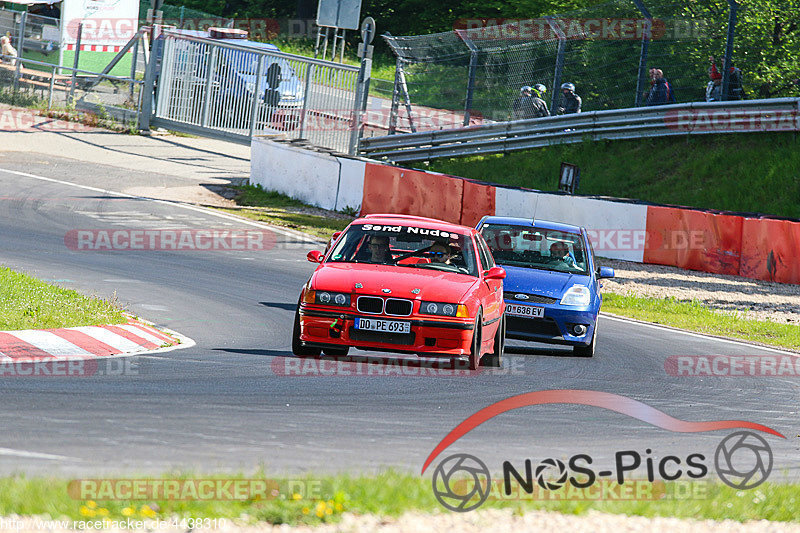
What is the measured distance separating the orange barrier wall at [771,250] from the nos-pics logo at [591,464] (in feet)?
33.4

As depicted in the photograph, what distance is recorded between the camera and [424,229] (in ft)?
34.9

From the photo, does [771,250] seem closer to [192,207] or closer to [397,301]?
[192,207]

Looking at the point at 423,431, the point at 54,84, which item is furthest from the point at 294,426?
the point at 54,84

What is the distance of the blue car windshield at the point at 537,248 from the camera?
12.7 meters

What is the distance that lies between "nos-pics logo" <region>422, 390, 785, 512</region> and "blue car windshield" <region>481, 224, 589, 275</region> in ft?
10.9

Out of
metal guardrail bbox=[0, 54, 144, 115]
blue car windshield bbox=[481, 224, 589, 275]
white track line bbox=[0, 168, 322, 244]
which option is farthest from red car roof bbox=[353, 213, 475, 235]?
metal guardrail bbox=[0, 54, 144, 115]

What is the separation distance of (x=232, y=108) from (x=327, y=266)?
20.1 metres

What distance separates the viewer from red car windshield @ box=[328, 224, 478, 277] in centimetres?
1041

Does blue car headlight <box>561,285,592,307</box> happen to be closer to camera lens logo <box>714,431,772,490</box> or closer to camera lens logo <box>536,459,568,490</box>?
camera lens logo <box>714,431,772,490</box>

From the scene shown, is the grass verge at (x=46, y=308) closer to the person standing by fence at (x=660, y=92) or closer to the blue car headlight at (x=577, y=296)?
Result: the blue car headlight at (x=577, y=296)

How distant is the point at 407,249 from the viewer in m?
10.8

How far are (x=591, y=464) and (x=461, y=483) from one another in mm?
1373

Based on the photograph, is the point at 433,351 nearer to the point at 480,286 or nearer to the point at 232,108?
the point at 480,286
